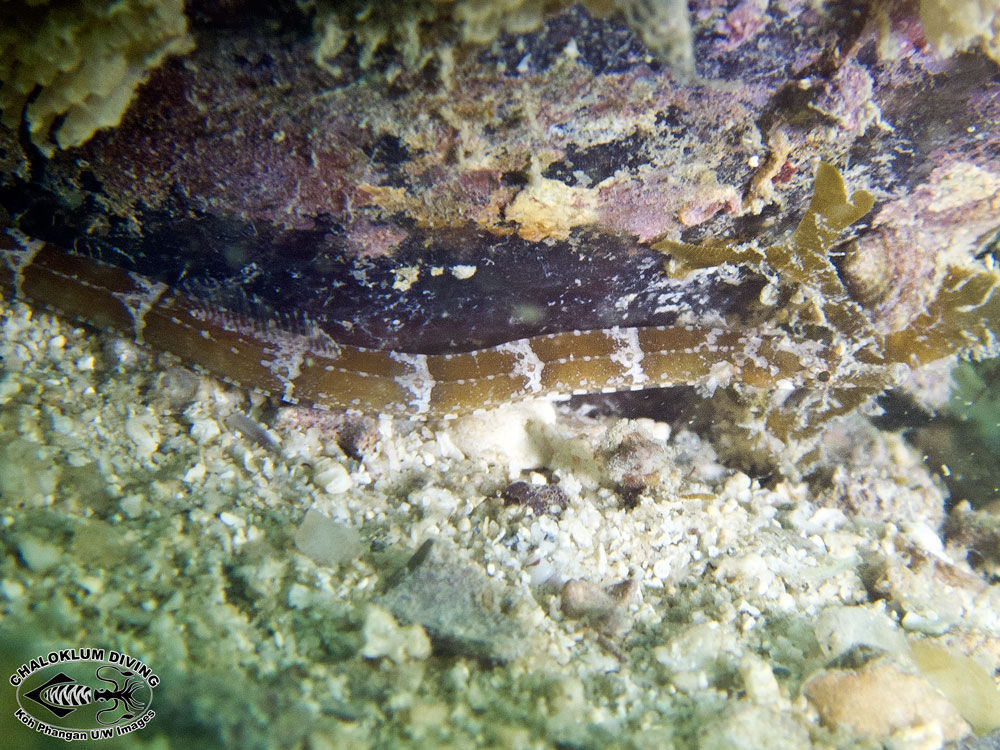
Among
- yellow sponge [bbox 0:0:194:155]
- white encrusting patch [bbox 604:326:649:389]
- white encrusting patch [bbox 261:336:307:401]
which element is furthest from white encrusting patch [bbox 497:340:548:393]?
yellow sponge [bbox 0:0:194:155]

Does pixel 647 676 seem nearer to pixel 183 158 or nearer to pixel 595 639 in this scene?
pixel 595 639

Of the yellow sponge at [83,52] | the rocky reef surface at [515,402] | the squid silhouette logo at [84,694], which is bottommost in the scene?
the squid silhouette logo at [84,694]

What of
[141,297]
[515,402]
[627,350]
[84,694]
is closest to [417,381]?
[515,402]

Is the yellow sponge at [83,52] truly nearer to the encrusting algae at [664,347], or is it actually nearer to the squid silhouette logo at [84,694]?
the encrusting algae at [664,347]

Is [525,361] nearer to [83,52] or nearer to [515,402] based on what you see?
[515,402]

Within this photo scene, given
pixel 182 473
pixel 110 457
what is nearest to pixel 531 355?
pixel 182 473

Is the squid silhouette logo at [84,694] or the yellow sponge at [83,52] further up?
the yellow sponge at [83,52]

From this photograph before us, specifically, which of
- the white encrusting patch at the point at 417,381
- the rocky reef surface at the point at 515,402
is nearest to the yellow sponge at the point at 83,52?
the rocky reef surface at the point at 515,402
